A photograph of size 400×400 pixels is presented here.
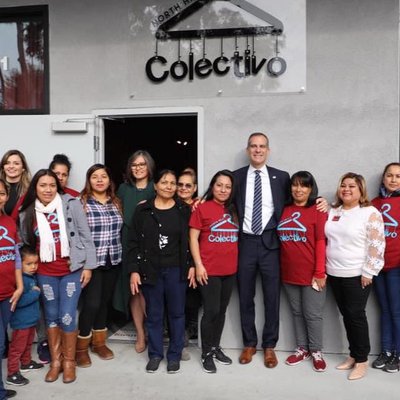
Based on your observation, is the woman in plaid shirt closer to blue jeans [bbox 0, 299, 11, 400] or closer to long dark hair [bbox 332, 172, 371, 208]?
blue jeans [bbox 0, 299, 11, 400]

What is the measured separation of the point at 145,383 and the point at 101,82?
2896 mm

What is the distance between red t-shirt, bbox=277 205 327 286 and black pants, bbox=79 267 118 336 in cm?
159

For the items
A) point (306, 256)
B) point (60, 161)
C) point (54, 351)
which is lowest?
point (54, 351)

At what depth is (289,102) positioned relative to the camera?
429 centimetres

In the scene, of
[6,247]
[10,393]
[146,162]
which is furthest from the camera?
[146,162]

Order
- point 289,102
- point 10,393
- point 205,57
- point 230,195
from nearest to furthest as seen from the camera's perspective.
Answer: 1. point 10,393
2. point 230,195
3. point 289,102
4. point 205,57

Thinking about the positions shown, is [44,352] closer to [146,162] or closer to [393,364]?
[146,162]

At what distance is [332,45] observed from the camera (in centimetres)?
421

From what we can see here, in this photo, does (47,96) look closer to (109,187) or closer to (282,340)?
(109,187)

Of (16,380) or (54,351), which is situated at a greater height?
(54,351)

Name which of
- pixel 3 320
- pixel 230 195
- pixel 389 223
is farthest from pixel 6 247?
pixel 389 223

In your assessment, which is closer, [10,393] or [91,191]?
[10,393]

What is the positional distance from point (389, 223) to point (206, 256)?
5.24ft

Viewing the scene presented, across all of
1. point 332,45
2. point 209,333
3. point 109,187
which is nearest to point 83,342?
point 209,333
